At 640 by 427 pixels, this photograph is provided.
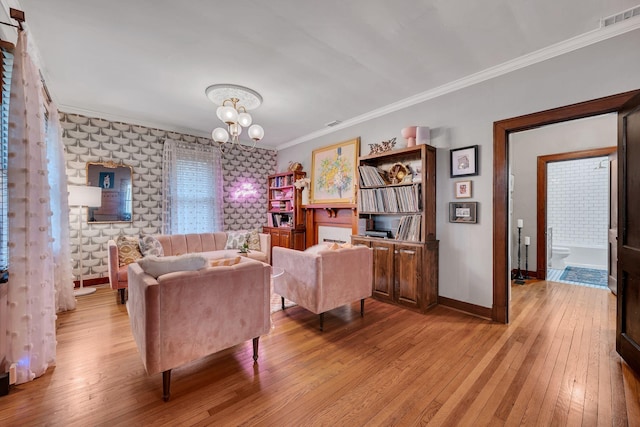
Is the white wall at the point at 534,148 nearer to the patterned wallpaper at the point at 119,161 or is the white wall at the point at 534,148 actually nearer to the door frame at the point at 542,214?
the door frame at the point at 542,214

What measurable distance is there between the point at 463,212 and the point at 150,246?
4.20 m

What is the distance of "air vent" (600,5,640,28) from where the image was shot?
1.95 meters

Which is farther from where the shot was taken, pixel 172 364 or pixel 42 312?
pixel 42 312

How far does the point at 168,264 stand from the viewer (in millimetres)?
Answer: 1787

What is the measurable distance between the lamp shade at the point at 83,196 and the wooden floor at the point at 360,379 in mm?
1570

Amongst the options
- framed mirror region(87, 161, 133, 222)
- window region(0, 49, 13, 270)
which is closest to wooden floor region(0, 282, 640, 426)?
window region(0, 49, 13, 270)

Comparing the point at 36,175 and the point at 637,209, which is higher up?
the point at 36,175

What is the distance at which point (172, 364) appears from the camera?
172 cm

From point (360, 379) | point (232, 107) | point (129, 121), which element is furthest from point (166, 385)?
point (129, 121)

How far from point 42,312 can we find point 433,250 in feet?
12.0

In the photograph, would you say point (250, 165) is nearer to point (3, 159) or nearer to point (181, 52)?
point (181, 52)

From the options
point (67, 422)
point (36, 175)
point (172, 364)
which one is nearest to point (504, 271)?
point (172, 364)

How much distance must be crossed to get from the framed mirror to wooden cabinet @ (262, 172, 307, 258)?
2550mm

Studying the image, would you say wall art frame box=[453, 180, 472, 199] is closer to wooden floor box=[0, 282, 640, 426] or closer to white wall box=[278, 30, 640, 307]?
white wall box=[278, 30, 640, 307]
